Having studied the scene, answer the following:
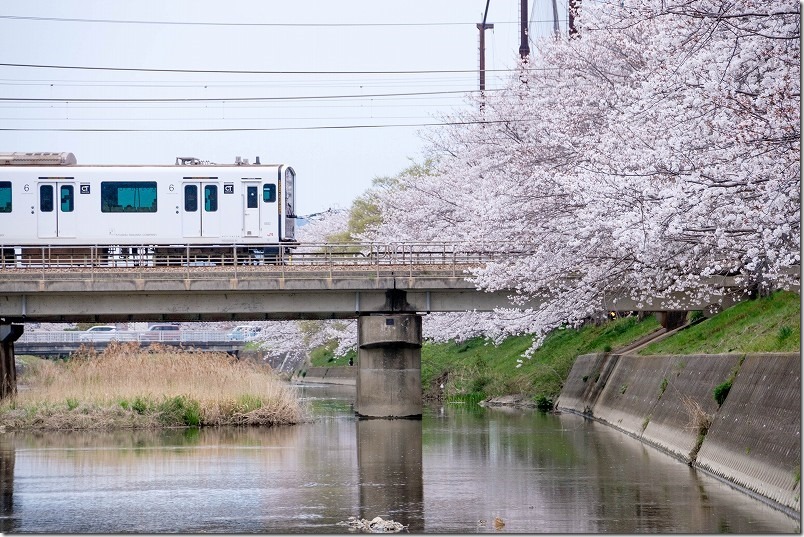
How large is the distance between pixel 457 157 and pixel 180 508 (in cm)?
3315

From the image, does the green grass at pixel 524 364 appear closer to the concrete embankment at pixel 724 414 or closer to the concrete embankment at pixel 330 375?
the concrete embankment at pixel 724 414

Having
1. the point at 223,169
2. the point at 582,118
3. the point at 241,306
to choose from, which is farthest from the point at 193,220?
the point at 582,118

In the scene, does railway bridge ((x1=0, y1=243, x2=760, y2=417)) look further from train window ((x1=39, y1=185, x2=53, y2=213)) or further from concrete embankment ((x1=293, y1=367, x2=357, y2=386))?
concrete embankment ((x1=293, y1=367, x2=357, y2=386))

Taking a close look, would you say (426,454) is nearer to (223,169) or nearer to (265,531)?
(265,531)

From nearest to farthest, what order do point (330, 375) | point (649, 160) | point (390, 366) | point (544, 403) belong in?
point (649, 160), point (390, 366), point (544, 403), point (330, 375)

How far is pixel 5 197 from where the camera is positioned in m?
40.1

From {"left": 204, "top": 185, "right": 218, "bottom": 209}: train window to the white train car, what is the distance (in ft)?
0.11

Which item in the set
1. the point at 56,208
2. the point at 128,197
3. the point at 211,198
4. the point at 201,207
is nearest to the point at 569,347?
the point at 211,198

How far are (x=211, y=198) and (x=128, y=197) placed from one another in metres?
2.77

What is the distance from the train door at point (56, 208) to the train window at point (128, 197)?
1074 millimetres

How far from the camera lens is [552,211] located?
93.5ft

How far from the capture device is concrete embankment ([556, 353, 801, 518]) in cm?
1598

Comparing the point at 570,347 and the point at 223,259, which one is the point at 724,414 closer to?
the point at 223,259

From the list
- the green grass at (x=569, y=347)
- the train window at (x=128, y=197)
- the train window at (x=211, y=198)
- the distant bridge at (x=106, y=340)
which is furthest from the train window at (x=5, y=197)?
the distant bridge at (x=106, y=340)
